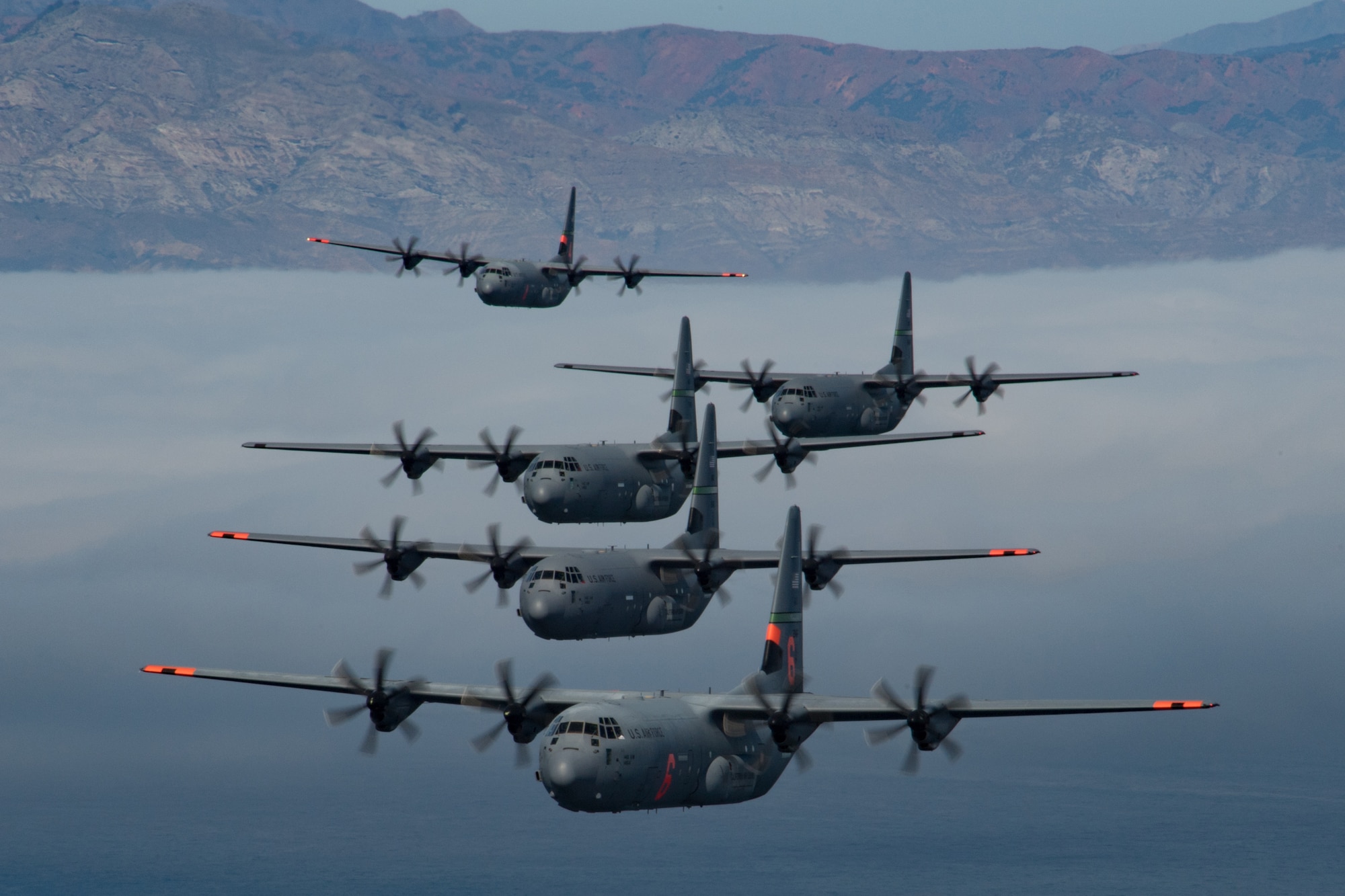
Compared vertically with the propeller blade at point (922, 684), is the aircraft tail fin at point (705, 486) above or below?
above

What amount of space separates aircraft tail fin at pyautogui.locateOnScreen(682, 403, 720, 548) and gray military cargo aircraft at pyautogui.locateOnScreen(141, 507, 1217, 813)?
13769 mm

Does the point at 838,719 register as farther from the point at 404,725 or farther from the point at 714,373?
the point at 714,373

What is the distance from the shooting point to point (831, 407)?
359 ft

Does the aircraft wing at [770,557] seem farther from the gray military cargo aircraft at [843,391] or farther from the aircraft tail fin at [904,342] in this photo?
the aircraft tail fin at [904,342]

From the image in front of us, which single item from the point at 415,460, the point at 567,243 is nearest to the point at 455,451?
the point at 415,460

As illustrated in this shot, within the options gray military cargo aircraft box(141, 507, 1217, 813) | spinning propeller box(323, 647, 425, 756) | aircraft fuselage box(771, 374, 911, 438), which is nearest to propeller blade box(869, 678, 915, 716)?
gray military cargo aircraft box(141, 507, 1217, 813)

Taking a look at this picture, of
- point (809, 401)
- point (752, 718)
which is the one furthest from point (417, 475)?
point (752, 718)

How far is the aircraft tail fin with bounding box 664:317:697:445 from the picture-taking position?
108 meters

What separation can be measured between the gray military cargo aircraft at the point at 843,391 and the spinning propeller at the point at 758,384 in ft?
0.14

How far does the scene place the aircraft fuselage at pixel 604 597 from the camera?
272 ft

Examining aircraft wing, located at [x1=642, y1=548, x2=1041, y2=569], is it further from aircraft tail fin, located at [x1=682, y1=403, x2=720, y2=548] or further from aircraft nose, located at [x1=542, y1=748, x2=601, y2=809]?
aircraft nose, located at [x1=542, y1=748, x2=601, y2=809]

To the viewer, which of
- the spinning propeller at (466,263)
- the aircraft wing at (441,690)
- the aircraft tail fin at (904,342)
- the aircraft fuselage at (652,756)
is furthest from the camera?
the spinning propeller at (466,263)

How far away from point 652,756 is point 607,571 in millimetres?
17211

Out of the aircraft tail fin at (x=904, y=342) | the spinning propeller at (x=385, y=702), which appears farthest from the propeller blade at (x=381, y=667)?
the aircraft tail fin at (x=904, y=342)
